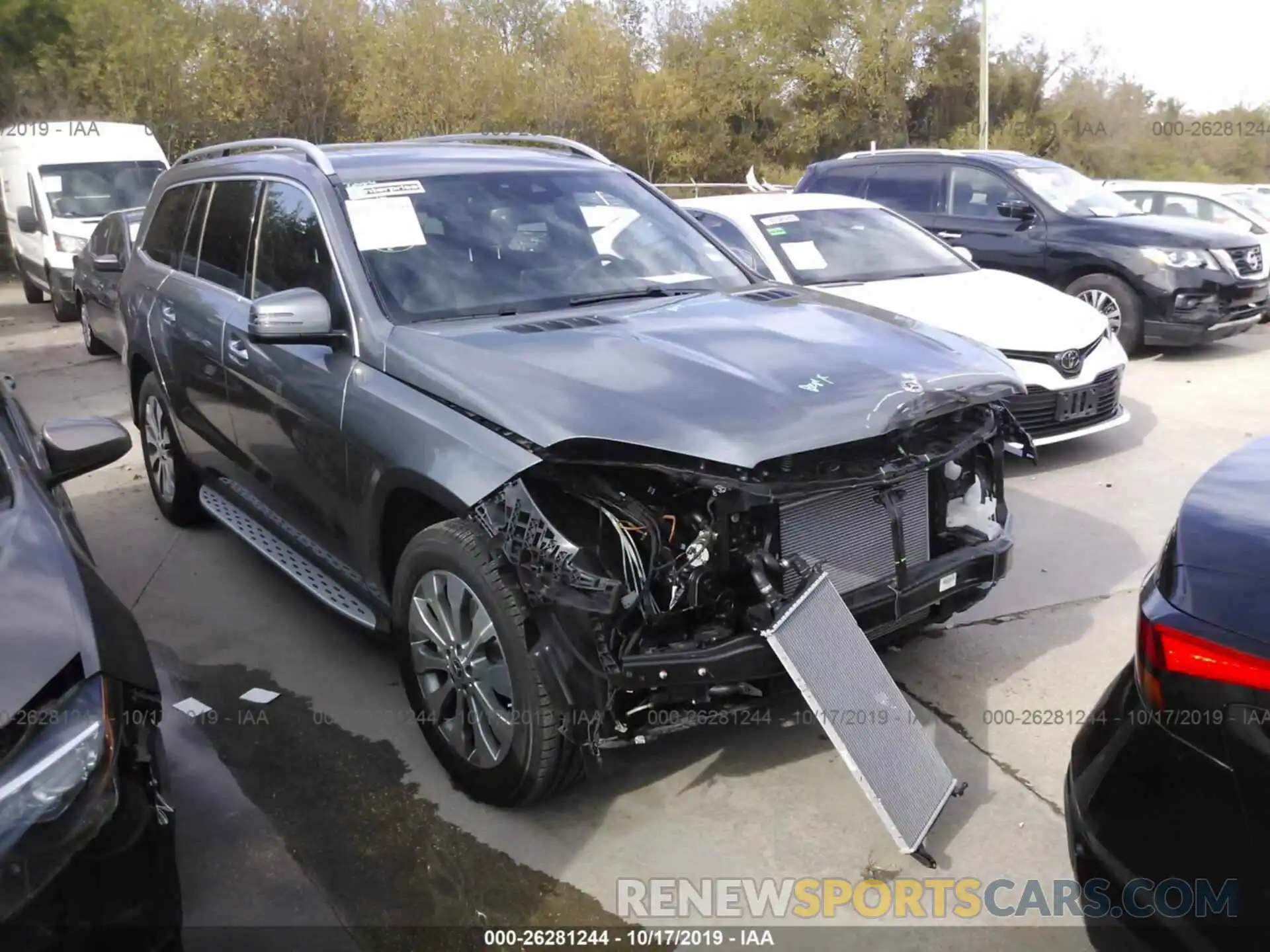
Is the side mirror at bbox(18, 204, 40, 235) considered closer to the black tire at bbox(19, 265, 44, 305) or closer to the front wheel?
the black tire at bbox(19, 265, 44, 305)

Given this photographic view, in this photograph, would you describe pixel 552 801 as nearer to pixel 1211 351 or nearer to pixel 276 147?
pixel 276 147

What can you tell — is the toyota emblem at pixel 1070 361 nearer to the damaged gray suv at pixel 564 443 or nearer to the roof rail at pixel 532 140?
the damaged gray suv at pixel 564 443

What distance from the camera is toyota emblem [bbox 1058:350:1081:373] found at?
6.63m

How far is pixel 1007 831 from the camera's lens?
3.34 m

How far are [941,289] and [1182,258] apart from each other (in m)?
3.68

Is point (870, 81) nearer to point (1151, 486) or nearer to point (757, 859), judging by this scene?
point (1151, 486)

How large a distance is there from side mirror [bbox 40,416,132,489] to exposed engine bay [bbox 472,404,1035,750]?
1.18m


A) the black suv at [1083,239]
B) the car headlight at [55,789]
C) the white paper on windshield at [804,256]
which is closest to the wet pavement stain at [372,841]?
the car headlight at [55,789]

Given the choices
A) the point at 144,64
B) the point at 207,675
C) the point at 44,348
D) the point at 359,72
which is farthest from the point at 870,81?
the point at 207,675

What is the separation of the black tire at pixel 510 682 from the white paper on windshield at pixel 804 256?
15.7 ft

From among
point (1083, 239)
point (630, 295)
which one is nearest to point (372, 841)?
point (630, 295)

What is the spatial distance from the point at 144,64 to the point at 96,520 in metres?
22.0

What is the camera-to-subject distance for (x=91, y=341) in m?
11.9

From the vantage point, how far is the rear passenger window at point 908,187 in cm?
1078
